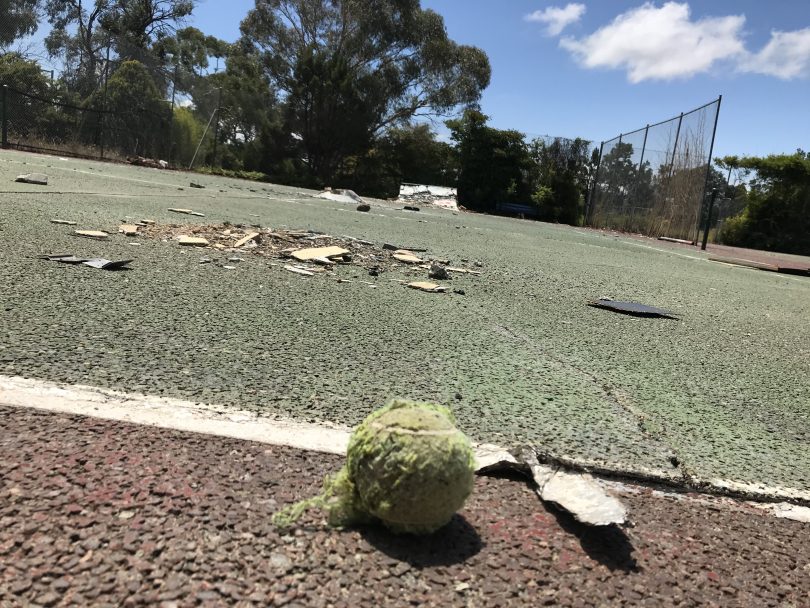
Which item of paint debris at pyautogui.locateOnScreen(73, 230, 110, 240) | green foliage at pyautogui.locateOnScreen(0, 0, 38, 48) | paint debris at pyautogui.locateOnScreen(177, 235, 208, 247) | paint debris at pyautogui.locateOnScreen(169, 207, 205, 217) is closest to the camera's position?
paint debris at pyautogui.locateOnScreen(73, 230, 110, 240)

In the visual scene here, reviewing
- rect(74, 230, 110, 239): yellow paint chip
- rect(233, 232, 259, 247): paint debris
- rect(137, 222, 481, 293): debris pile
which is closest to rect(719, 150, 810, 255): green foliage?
rect(137, 222, 481, 293): debris pile

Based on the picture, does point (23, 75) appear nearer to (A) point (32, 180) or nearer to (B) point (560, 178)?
(A) point (32, 180)

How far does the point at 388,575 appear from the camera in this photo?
0.98m

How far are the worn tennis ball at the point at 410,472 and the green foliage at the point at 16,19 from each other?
21.2 m

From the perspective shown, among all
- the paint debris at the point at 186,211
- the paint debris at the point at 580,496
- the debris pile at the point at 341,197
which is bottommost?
the paint debris at the point at 580,496

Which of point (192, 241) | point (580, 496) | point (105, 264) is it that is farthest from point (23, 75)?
point (580, 496)

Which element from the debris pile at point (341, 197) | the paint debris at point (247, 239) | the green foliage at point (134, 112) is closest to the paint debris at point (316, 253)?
the paint debris at point (247, 239)

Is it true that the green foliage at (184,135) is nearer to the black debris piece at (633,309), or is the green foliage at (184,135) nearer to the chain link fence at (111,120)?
the chain link fence at (111,120)

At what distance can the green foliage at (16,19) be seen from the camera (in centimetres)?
1744

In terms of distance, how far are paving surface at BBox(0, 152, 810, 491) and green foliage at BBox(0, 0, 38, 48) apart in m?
17.7

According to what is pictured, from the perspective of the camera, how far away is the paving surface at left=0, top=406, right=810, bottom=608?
3.01 ft

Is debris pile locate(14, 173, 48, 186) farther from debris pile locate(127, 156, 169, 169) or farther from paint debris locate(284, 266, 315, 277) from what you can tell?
debris pile locate(127, 156, 169, 169)

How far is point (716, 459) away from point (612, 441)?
27 centimetres

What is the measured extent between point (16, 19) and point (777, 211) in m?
24.7
